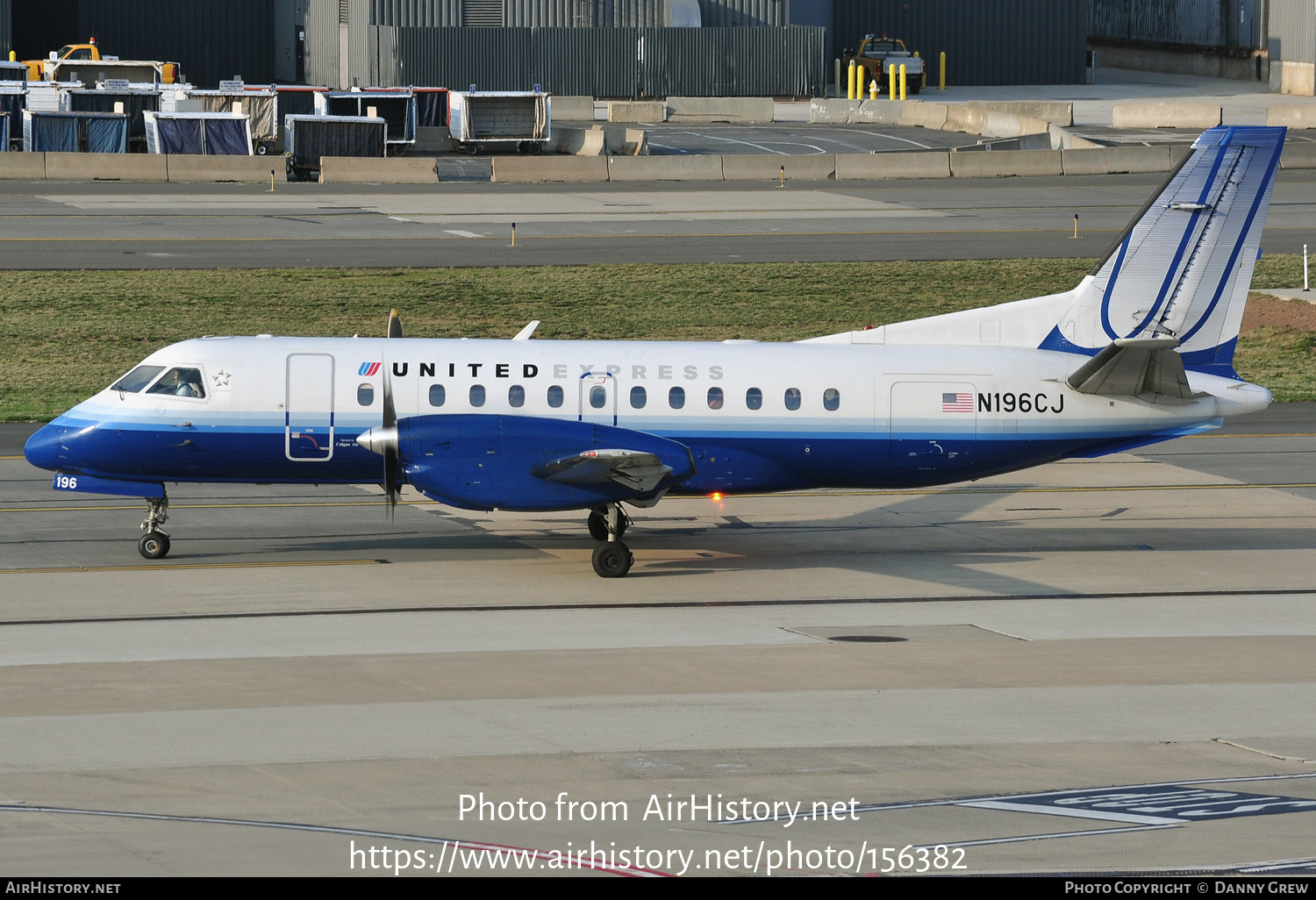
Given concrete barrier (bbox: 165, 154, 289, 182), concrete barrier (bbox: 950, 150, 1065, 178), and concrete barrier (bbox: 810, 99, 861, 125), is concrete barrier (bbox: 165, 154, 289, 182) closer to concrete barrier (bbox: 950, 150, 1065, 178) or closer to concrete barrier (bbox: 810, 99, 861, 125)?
concrete barrier (bbox: 950, 150, 1065, 178)

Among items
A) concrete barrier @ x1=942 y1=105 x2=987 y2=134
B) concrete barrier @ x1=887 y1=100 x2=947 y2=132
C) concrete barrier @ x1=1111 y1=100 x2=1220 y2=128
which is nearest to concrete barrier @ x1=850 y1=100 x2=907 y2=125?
concrete barrier @ x1=887 y1=100 x2=947 y2=132

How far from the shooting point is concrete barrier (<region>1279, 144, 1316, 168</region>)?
2712 inches

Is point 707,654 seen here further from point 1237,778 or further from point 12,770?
point 12,770

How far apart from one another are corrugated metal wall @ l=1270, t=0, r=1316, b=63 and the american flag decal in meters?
82.2

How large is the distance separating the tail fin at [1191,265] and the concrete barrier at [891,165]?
138 feet

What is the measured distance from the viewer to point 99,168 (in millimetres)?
63375

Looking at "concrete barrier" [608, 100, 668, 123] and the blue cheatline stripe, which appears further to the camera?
"concrete barrier" [608, 100, 668, 123]

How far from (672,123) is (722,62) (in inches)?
361

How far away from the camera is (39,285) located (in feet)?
149

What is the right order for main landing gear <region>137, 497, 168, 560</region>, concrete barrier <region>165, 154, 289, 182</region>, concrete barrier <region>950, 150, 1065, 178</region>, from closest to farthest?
main landing gear <region>137, 497, 168, 560</region>, concrete barrier <region>165, 154, 289, 182</region>, concrete barrier <region>950, 150, 1065, 178</region>

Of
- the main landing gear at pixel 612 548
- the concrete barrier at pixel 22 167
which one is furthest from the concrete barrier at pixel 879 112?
the main landing gear at pixel 612 548

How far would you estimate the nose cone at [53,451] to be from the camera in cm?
2403

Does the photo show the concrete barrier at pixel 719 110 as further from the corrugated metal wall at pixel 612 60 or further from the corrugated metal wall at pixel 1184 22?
the corrugated metal wall at pixel 1184 22

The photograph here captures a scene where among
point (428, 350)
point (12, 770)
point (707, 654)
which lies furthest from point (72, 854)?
point (428, 350)
